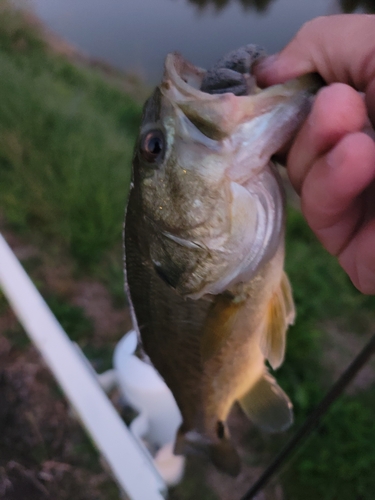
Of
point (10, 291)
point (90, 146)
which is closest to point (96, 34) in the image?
point (90, 146)

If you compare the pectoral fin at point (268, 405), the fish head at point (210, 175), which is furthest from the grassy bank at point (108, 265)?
the fish head at point (210, 175)

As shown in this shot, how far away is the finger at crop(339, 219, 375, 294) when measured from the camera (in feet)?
2.50

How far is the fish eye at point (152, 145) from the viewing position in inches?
31.4

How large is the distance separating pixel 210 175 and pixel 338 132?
9.7 inches

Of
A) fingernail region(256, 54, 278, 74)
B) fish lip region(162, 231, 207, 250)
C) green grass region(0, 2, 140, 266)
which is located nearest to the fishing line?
fish lip region(162, 231, 207, 250)

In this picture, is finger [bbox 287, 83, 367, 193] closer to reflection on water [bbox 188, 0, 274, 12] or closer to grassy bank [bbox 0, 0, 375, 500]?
grassy bank [bbox 0, 0, 375, 500]

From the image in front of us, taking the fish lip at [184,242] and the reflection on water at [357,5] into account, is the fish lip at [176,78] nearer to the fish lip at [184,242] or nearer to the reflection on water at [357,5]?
the fish lip at [184,242]

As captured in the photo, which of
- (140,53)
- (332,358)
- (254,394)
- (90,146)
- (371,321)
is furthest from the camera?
(140,53)

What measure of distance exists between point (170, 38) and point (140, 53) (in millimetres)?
574

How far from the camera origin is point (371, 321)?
2615 mm

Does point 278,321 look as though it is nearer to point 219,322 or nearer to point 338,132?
point 219,322

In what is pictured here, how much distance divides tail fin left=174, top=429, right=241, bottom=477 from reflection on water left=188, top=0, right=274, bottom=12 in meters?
7.29

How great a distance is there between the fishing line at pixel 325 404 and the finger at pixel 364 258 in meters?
0.31

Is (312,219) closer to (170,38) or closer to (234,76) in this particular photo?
(234,76)
